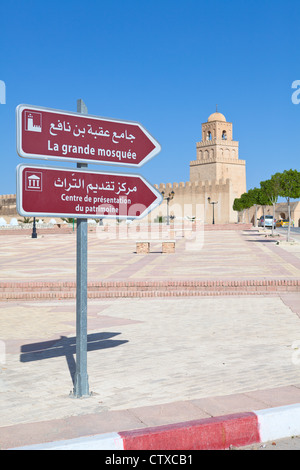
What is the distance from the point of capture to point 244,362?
551 cm

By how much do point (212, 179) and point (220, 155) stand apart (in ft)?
21.8

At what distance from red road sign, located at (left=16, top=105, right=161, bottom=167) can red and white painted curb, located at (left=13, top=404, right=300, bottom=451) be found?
2.10 meters

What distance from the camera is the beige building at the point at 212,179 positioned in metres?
89.8

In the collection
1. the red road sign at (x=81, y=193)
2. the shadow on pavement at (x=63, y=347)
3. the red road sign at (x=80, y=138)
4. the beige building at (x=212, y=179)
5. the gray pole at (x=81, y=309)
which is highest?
the beige building at (x=212, y=179)

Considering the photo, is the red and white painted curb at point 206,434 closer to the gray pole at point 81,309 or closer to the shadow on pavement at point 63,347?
the gray pole at point 81,309

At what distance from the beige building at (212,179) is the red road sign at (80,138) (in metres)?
84.7

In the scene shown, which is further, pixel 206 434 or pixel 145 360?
pixel 145 360

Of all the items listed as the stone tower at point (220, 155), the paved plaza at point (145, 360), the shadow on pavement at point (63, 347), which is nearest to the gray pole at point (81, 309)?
the paved plaza at point (145, 360)

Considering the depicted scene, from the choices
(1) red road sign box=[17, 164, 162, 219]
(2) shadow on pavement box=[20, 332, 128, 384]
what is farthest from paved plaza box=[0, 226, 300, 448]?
(1) red road sign box=[17, 164, 162, 219]

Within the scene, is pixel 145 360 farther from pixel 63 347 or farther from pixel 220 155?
pixel 220 155

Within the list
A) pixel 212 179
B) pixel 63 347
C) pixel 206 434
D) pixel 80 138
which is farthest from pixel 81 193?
pixel 212 179

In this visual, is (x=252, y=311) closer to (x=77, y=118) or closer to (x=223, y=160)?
(x=77, y=118)

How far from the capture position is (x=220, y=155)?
10394 cm

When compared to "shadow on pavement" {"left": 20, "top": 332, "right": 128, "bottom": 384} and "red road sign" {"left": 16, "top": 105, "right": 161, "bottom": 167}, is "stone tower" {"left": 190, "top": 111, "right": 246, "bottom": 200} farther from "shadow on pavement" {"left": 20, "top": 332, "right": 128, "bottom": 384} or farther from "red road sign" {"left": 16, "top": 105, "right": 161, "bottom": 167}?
"red road sign" {"left": 16, "top": 105, "right": 161, "bottom": 167}
